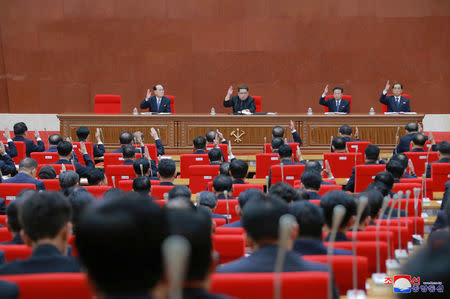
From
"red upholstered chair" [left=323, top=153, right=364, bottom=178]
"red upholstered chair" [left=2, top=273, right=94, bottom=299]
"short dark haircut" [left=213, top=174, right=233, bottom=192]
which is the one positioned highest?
"red upholstered chair" [left=2, top=273, right=94, bottom=299]

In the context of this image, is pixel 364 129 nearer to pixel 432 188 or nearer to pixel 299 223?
pixel 432 188

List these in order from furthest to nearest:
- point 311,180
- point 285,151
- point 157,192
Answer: point 285,151 → point 157,192 → point 311,180

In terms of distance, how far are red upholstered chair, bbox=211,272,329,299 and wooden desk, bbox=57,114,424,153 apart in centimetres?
839

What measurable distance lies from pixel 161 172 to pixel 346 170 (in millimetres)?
2712

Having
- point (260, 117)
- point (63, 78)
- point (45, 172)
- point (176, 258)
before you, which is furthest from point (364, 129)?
point (176, 258)

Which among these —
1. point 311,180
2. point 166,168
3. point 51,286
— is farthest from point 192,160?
point 51,286

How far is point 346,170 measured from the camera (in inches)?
289

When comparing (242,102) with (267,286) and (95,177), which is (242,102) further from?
(267,286)

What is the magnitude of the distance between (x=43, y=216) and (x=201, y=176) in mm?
3722

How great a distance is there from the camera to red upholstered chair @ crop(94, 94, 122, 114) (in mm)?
10781

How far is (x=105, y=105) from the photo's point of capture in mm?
10812

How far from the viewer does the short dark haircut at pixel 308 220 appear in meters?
2.75

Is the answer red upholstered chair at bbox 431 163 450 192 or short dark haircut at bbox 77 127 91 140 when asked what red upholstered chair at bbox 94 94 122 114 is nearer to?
short dark haircut at bbox 77 127 91 140

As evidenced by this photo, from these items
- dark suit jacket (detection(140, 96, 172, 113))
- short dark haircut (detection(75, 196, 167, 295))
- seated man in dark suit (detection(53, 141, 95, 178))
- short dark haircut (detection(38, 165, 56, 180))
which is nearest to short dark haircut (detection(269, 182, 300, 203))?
short dark haircut (detection(38, 165, 56, 180))
